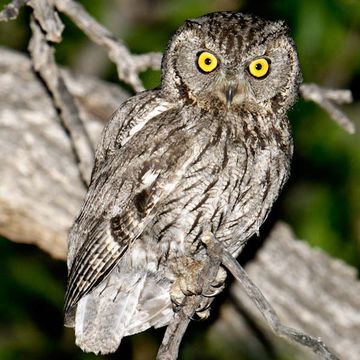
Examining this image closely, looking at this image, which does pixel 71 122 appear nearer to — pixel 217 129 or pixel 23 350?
pixel 217 129

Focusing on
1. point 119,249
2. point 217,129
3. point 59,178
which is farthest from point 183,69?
point 59,178

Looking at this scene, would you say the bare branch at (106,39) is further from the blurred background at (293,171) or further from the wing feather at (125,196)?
the blurred background at (293,171)

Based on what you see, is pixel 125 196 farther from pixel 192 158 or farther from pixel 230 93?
pixel 230 93

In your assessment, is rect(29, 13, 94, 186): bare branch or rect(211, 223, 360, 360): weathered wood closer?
rect(29, 13, 94, 186): bare branch

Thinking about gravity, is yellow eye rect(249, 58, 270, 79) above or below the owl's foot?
above

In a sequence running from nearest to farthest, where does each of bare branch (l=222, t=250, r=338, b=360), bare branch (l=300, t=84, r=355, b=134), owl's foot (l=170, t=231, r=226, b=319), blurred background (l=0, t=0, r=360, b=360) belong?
bare branch (l=222, t=250, r=338, b=360) → owl's foot (l=170, t=231, r=226, b=319) → bare branch (l=300, t=84, r=355, b=134) → blurred background (l=0, t=0, r=360, b=360)

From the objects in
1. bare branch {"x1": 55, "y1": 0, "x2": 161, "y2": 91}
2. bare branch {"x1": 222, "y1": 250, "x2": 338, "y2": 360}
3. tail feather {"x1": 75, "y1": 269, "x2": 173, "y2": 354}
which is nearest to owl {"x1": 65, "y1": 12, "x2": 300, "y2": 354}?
tail feather {"x1": 75, "y1": 269, "x2": 173, "y2": 354}

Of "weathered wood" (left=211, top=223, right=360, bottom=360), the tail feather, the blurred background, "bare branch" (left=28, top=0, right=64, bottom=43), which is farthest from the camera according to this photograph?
the blurred background

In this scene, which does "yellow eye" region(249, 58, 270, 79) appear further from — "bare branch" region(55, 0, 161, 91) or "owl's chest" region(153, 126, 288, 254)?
"bare branch" region(55, 0, 161, 91)

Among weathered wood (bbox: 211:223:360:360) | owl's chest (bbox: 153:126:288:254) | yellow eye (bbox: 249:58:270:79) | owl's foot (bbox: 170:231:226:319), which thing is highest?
yellow eye (bbox: 249:58:270:79)
